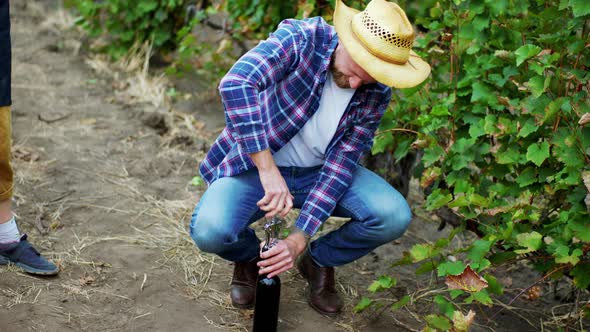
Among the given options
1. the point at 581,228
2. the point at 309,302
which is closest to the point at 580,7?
the point at 581,228

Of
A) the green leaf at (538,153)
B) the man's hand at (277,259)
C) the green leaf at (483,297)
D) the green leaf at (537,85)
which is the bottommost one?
the green leaf at (483,297)

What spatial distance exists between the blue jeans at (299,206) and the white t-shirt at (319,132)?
0.14 feet

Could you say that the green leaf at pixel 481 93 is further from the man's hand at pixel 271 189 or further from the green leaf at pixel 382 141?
the man's hand at pixel 271 189

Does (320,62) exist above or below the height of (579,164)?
above

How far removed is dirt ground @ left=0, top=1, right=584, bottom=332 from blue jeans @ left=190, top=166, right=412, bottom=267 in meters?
0.32

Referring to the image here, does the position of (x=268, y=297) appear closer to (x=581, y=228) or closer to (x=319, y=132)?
(x=319, y=132)

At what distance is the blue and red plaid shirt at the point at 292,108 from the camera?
2717 millimetres

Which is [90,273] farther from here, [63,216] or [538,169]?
[538,169]

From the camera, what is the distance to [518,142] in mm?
3236

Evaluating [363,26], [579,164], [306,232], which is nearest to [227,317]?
[306,232]

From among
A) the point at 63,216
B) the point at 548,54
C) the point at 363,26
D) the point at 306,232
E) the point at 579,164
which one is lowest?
the point at 63,216

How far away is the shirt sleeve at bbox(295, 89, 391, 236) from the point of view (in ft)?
9.95

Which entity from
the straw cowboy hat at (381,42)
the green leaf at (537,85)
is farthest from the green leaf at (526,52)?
the straw cowboy hat at (381,42)

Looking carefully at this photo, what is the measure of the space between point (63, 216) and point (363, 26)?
203 cm
